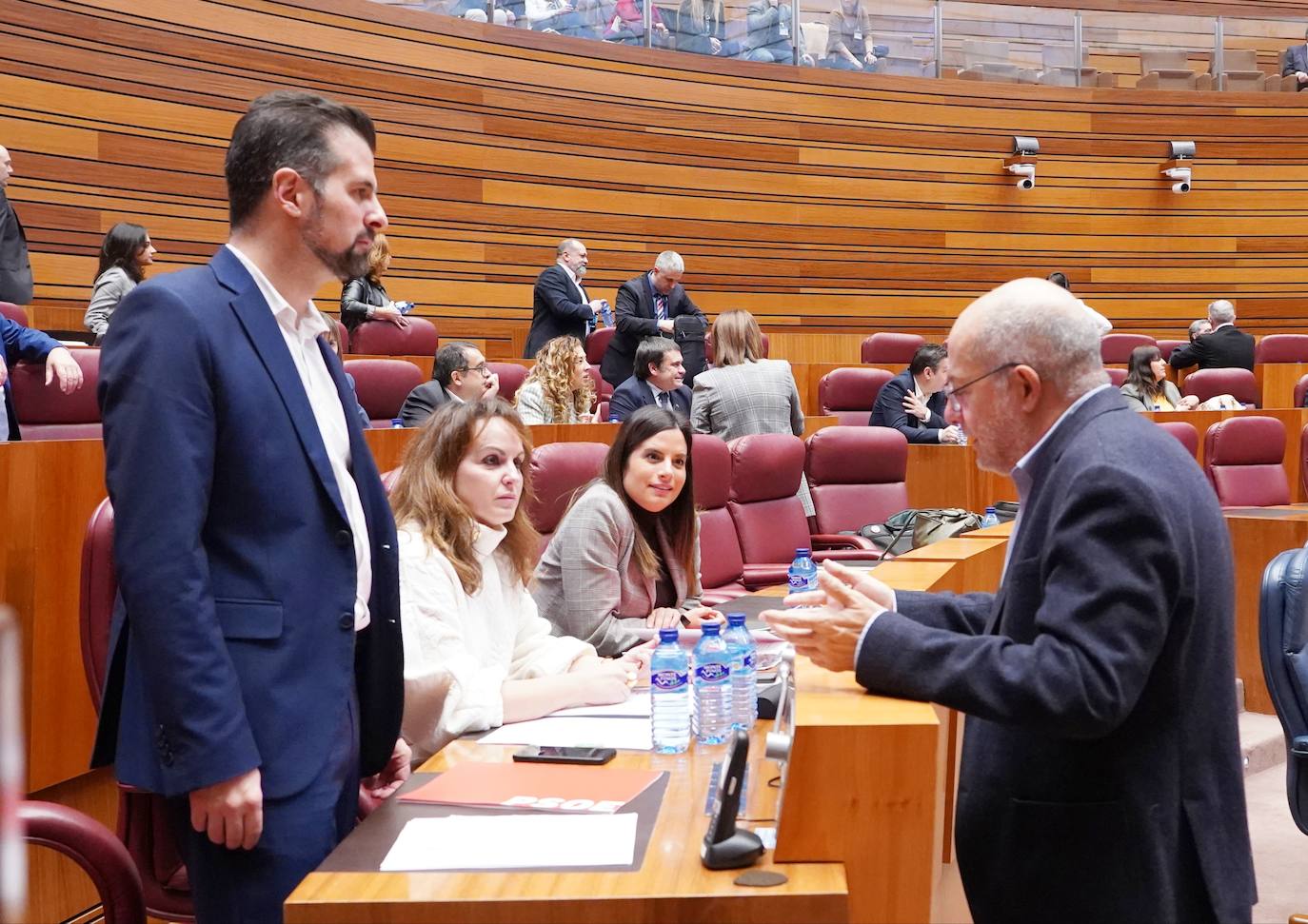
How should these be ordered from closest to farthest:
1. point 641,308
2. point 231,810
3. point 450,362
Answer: point 231,810 → point 450,362 → point 641,308

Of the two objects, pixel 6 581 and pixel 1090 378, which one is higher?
pixel 1090 378

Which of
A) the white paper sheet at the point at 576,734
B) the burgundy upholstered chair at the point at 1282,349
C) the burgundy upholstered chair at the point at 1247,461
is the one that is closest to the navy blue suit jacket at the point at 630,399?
the burgundy upholstered chair at the point at 1247,461

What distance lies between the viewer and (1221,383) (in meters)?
8.35

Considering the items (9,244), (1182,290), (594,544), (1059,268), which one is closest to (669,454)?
(594,544)

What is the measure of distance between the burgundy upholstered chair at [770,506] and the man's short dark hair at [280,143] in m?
3.18

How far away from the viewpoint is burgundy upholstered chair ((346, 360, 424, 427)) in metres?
5.51

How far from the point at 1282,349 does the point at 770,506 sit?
21.6 ft

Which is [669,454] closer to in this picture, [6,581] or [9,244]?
[6,581]

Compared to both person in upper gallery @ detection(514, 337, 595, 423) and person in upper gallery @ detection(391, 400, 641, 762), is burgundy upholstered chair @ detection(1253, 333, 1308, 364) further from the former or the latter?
person in upper gallery @ detection(391, 400, 641, 762)

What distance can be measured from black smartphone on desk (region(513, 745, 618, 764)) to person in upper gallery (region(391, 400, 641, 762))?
20 cm

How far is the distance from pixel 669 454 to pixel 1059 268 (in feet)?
29.1

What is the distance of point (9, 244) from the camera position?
17.2 ft

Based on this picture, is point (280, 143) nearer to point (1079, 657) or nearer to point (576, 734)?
point (576, 734)

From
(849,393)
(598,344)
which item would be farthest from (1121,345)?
(598,344)
